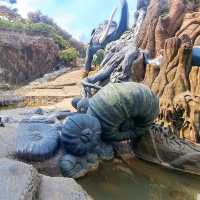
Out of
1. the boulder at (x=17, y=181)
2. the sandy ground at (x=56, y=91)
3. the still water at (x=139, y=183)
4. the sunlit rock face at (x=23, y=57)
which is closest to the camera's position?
the boulder at (x=17, y=181)

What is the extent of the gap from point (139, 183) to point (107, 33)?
774cm

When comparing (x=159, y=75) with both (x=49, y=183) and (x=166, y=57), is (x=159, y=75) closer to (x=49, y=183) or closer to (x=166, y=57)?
(x=166, y=57)

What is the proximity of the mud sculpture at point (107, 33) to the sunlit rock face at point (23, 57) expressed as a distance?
11000 millimetres

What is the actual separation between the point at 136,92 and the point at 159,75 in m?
2.62

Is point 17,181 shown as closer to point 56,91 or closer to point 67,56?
point 56,91

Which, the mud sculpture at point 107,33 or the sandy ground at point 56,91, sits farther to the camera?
the sandy ground at point 56,91

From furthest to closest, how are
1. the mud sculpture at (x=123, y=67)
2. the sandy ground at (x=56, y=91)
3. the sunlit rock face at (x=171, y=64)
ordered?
the sandy ground at (x=56, y=91), the mud sculpture at (x=123, y=67), the sunlit rock face at (x=171, y=64)

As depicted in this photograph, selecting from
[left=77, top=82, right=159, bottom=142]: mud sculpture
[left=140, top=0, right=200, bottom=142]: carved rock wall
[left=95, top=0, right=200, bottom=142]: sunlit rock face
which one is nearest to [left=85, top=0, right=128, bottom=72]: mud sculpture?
[left=95, top=0, right=200, bottom=142]: sunlit rock face

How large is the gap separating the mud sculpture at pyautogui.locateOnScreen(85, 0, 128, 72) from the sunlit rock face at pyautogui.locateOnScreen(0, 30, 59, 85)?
1100 cm

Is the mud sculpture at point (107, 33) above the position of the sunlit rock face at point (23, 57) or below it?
above

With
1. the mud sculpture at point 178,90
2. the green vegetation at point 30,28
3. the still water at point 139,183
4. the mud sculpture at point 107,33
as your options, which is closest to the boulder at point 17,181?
the still water at point 139,183

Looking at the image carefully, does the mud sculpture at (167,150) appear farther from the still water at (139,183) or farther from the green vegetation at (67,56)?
the green vegetation at (67,56)

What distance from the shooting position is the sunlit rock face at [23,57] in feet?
73.3

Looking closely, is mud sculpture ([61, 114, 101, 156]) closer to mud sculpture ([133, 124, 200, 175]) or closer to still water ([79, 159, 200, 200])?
still water ([79, 159, 200, 200])
